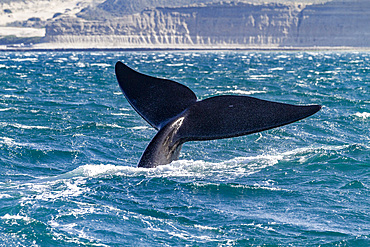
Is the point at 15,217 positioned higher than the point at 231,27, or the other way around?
the point at 15,217

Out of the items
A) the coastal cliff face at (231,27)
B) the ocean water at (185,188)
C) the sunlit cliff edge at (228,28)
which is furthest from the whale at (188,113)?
the coastal cliff face at (231,27)

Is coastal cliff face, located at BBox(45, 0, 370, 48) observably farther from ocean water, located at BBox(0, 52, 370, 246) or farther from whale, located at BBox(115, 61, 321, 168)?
whale, located at BBox(115, 61, 321, 168)

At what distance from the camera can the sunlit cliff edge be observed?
174 meters

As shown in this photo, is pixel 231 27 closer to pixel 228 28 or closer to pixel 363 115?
pixel 228 28

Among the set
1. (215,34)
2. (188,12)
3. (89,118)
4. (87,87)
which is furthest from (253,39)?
(89,118)

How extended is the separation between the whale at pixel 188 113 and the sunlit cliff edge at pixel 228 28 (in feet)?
548

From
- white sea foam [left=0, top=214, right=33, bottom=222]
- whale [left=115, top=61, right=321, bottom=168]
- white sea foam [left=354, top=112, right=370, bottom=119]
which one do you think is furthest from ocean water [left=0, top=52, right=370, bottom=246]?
white sea foam [left=354, top=112, right=370, bottom=119]

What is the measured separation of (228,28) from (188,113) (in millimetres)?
174971

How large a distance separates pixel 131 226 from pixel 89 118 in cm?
1142

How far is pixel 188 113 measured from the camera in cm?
972

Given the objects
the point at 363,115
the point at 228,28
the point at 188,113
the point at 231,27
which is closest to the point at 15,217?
the point at 188,113

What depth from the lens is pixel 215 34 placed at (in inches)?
7106

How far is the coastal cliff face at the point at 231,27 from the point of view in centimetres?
17375

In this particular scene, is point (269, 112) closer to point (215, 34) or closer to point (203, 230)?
point (203, 230)
